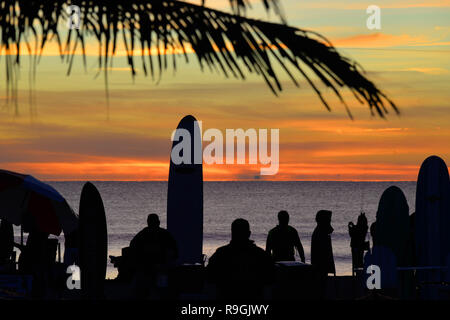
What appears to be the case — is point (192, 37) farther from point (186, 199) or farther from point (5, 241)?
point (5, 241)

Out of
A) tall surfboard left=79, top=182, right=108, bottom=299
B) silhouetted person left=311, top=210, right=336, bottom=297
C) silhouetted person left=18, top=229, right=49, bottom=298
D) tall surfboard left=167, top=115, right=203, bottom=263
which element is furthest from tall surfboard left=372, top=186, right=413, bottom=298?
silhouetted person left=18, top=229, right=49, bottom=298

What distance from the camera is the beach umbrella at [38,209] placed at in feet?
37.7

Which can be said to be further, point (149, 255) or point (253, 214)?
point (253, 214)

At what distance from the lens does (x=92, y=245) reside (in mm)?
9781


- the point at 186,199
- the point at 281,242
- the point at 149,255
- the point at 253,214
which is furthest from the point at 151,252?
the point at 253,214

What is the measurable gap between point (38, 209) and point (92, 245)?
242 cm

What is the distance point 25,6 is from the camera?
224cm

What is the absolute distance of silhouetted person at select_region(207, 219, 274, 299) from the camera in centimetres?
629

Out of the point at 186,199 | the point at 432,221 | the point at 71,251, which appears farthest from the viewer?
the point at 71,251

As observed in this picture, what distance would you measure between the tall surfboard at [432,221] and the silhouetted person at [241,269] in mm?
5313

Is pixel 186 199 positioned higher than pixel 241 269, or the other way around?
pixel 186 199

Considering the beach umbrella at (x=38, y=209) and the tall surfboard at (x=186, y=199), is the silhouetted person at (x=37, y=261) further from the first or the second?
the tall surfboard at (x=186, y=199)
